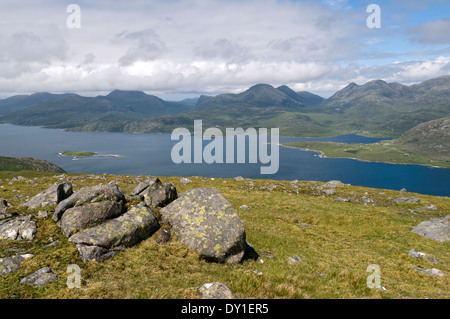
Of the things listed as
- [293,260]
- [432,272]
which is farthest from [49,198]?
[432,272]

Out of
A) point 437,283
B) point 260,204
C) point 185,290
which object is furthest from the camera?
point 260,204

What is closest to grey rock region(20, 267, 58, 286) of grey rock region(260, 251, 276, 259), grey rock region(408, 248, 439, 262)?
grey rock region(260, 251, 276, 259)

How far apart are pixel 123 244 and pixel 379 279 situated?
1723 cm

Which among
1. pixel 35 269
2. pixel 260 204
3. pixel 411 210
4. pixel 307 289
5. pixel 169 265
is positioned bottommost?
pixel 411 210

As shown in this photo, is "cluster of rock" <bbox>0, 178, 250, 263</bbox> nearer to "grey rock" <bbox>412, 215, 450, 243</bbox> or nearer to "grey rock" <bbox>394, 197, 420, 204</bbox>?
"grey rock" <bbox>412, 215, 450, 243</bbox>

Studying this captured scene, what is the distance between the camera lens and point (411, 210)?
4703cm

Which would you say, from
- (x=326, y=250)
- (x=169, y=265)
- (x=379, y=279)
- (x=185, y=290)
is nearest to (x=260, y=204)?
(x=326, y=250)

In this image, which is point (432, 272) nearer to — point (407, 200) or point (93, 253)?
point (93, 253)

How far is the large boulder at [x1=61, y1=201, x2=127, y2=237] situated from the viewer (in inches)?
635

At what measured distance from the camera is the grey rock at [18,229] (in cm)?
1571

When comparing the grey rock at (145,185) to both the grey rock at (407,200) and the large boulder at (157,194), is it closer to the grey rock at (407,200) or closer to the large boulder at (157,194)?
the large boulder at (157,194)

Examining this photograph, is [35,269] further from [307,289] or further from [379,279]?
[379,279]

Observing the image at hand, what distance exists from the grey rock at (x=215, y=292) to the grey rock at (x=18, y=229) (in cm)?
1261

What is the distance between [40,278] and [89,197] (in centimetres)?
784
